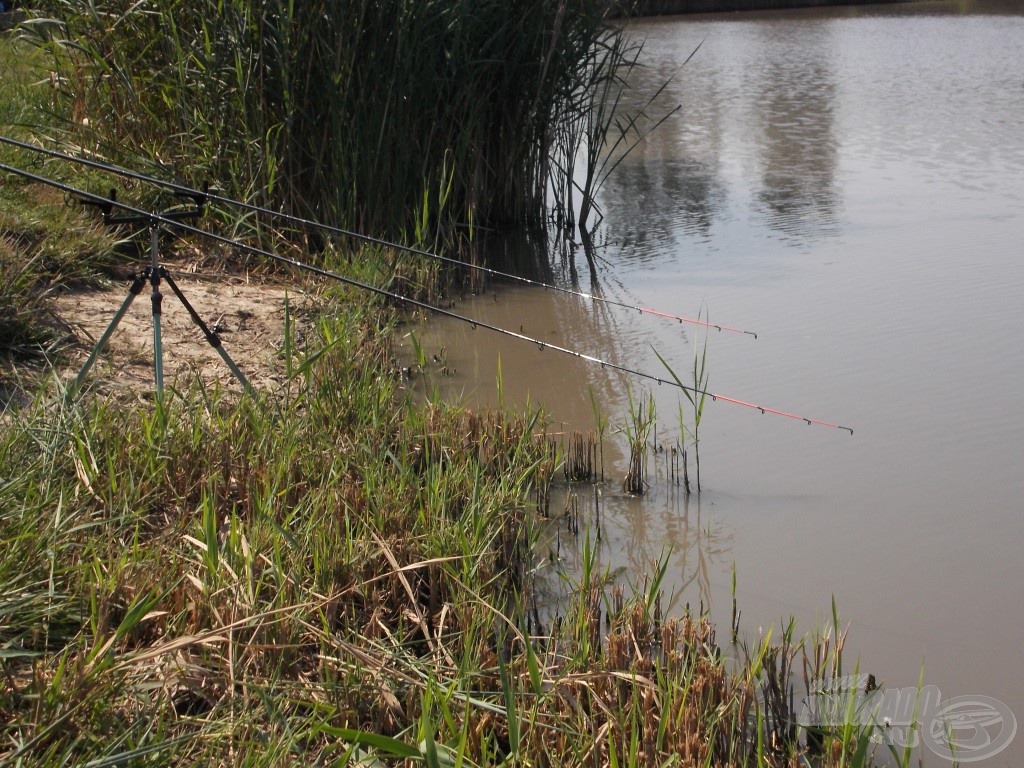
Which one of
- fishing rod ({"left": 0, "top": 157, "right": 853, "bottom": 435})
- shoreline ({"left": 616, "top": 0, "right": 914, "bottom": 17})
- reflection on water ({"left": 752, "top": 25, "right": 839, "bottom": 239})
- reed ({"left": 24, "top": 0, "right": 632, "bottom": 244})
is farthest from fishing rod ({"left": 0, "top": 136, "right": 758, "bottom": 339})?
shoreline ({"left": 616, "top": 0, "right": 914, "bottom": 17})

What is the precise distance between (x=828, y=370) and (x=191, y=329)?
113 inches

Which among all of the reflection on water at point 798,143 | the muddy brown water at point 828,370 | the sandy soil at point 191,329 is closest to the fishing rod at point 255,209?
the muddy brown water at point 828,370

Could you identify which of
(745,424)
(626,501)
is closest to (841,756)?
(626,501)

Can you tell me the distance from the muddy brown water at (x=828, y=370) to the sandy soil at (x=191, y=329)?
0.76 metres

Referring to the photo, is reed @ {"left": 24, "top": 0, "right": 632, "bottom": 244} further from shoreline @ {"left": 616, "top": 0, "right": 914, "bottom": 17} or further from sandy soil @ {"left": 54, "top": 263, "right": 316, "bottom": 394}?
shoreline @ {"left": 616, "top": 0, "right": 914, "bottom": 17}

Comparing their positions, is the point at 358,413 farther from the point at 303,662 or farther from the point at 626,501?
the point at 303,662

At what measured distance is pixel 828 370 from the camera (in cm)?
529

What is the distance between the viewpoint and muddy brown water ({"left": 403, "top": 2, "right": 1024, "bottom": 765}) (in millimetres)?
3379

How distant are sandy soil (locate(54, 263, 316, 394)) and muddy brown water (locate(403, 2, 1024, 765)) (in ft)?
2.50

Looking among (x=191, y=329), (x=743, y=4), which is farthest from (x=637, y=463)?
(x=743, y=4)

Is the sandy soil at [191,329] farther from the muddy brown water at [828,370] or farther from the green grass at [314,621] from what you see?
the muddy brown water at [828,370]

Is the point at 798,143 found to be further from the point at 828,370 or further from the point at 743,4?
the point at 743,4

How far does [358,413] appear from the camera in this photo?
154 inches

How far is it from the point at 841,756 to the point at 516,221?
245 inches
